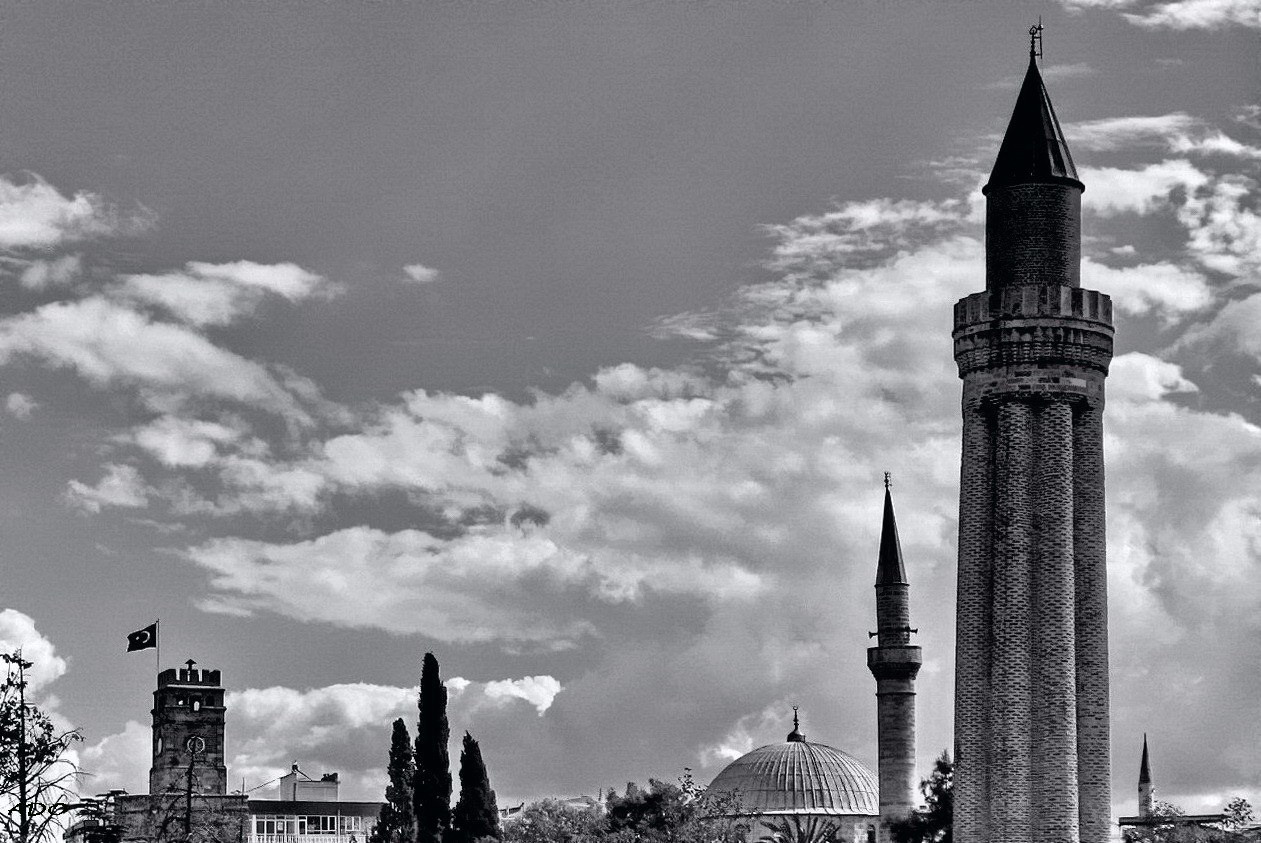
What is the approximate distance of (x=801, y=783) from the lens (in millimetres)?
123500

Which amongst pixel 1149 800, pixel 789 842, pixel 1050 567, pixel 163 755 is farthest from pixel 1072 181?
pixel 1149 800

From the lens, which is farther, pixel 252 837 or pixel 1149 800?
pixel 1149 800

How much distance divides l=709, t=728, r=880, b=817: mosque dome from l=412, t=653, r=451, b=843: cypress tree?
132 feet

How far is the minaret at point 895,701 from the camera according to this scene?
87188 mm

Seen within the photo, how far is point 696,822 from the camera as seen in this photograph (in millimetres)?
73188

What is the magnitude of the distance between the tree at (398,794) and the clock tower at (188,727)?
478 inches

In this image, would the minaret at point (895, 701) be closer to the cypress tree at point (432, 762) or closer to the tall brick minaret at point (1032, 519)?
the cypress tree at point (432, 762)

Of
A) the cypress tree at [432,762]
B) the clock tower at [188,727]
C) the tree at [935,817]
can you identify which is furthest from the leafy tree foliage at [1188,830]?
the clock tower at [188,727]

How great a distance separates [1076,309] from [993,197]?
3.21 meters

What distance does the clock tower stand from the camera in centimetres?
10212

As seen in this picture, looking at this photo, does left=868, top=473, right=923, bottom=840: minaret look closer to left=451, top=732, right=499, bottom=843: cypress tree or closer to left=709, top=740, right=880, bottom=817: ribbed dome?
left=451, top=732, right=499, bottom=843: cypress tree

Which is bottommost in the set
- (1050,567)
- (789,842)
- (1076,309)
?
(789,842)

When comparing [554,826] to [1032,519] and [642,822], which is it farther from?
[1032,519]

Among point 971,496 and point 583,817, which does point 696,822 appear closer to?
point 583,817
